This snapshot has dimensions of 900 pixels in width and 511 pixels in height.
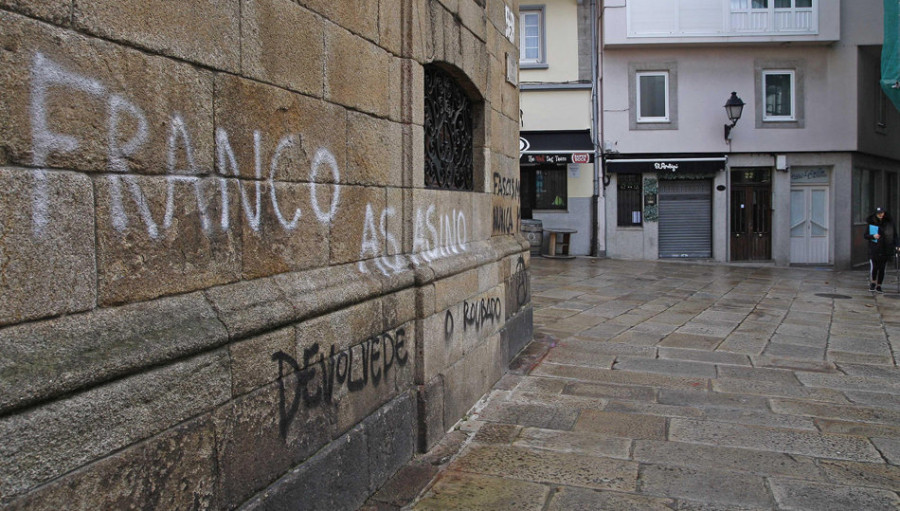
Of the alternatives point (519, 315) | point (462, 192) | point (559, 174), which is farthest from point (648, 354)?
point (559, 174)

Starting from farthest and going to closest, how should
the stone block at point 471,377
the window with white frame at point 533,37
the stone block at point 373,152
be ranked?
the window with white frame at point 533,37 → the stone block at point 471,377 → the stone block at point 373,152

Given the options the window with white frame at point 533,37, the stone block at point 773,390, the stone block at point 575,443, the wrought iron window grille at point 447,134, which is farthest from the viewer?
the window with white frame at point 533,37

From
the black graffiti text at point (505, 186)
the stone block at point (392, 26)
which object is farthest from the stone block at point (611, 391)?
the stone block at point (392, 26)

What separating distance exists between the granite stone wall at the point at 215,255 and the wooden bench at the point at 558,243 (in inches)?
572

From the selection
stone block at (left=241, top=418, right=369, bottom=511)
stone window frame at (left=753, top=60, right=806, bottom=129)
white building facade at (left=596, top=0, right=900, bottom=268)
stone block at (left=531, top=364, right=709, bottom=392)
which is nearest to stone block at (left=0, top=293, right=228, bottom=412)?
stone block at (left=241, top=418, right=369, bottom=511)

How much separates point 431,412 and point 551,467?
2.75 feet

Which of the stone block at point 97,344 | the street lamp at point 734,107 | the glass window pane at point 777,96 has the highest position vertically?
the glass window pane at point 777,96

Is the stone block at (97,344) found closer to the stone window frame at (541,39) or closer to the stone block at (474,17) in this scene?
the stone block at (474,17)

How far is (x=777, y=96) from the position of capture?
808 inches

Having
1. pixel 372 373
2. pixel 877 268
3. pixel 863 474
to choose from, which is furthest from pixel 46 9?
pixel 877 268

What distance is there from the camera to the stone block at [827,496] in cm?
405

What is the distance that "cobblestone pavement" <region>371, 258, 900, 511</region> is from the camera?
422 cm

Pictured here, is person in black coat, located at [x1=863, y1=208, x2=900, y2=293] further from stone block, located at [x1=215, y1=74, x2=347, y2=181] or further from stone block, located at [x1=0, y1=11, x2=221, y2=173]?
stone block, located at [x1=0, y1=11, x2=221, y2=173]

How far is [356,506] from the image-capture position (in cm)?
379
